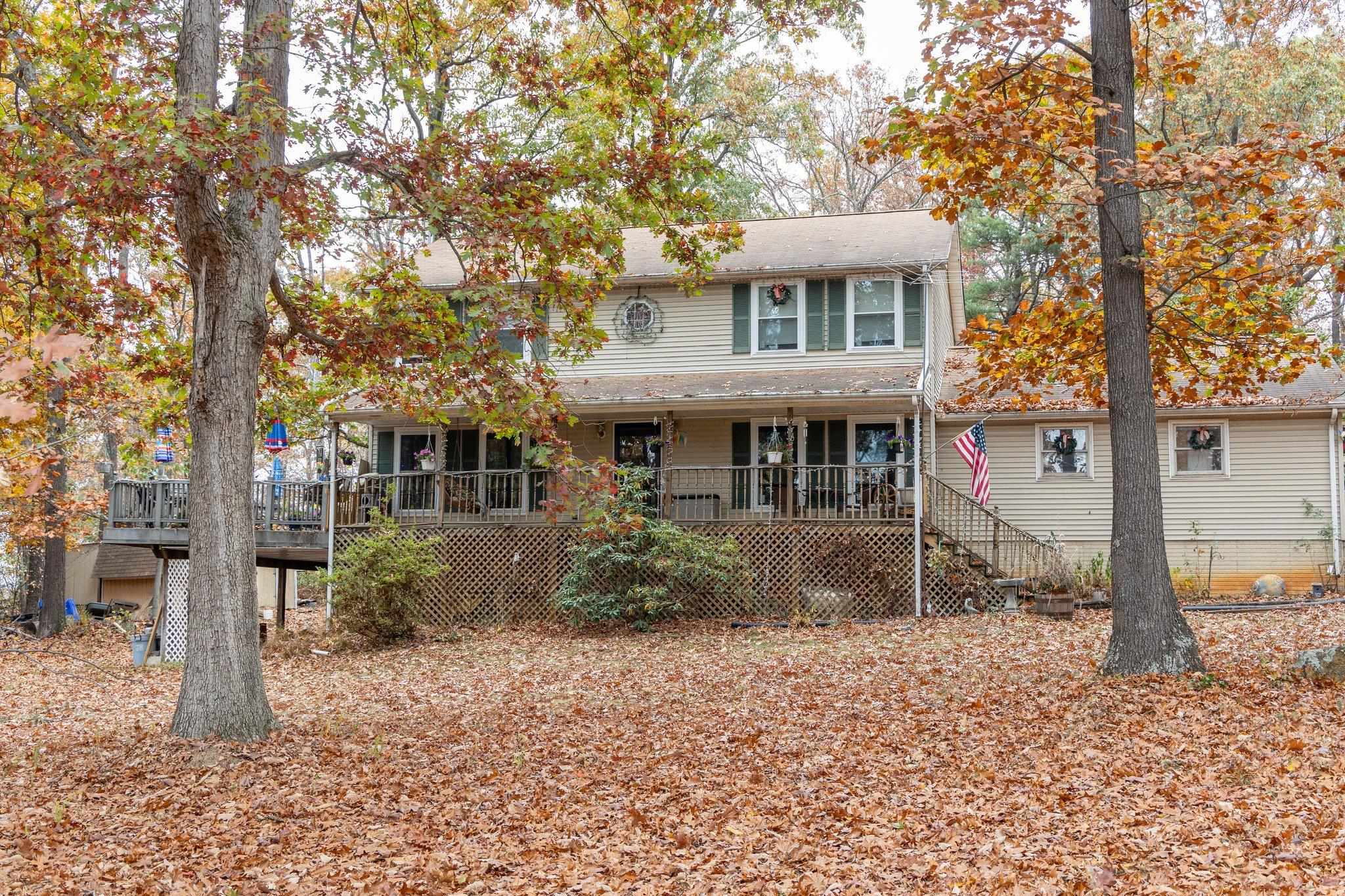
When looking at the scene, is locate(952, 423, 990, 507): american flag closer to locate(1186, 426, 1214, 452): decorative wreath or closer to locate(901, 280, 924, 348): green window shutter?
locate(901, 280, 924, 348): green window shutter

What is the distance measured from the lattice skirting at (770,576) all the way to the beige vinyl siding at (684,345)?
3.18 meters

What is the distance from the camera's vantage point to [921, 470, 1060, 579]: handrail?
1694 centimetres

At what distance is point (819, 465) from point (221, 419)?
10.3 metres

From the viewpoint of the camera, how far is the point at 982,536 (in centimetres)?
1861

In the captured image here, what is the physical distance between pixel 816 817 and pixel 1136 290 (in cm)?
595

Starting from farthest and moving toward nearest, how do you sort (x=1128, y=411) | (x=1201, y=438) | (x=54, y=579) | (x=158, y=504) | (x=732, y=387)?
(x=54, y=579), (x=1201, y=438), (x=158, y=504), (x=732, y=387), (x=1128, y=411)

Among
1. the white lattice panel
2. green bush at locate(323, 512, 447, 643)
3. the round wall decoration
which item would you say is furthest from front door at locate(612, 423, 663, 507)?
the white lattice panel

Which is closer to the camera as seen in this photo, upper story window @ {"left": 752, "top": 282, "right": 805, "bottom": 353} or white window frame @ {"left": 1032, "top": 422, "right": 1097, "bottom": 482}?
upper story window @ {"left": 752, "top": 282, "right": 805, "bottom": 353}

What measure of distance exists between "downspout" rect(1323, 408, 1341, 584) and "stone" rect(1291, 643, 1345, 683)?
10.5 meters

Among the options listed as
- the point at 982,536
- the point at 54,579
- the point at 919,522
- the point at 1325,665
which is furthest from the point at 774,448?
the point at 54,579

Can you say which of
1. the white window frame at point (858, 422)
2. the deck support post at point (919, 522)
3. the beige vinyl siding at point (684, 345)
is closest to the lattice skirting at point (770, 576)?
the deck support post at point (919, 522)

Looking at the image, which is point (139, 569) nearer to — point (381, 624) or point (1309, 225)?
point (381, 624)

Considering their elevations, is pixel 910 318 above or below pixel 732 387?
above

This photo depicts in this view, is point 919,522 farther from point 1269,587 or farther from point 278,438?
point 278,438
